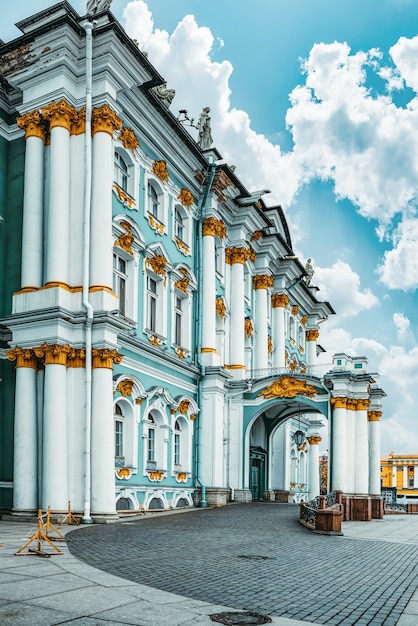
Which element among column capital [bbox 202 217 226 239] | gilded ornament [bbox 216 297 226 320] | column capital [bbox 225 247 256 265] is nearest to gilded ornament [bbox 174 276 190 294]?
column capital [bbox 202 217 226 239]

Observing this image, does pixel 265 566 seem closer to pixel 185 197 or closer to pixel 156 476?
pixel 156 476

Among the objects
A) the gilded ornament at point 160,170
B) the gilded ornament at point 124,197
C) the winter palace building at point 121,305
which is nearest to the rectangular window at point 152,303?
the winter palace building at point 121,305

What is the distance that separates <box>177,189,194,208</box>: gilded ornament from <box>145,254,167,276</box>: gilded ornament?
3.41 metres

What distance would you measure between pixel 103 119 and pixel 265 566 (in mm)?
14393

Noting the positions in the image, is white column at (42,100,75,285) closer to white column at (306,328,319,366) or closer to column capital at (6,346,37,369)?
column capital at (6,346,37,369)

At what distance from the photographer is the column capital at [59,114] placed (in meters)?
21.7

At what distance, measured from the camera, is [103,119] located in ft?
71.7

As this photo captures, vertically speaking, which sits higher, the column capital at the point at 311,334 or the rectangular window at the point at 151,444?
the column capital at the point at 311,334

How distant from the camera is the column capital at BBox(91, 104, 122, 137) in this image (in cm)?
2181

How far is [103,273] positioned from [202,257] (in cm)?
932

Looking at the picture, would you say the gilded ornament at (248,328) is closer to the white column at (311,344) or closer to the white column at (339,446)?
the white column at (339,446)

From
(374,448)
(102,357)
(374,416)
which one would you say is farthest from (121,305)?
(374,448)

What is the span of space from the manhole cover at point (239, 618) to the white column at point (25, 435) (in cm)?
1291

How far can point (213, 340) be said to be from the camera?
29.8 metres
